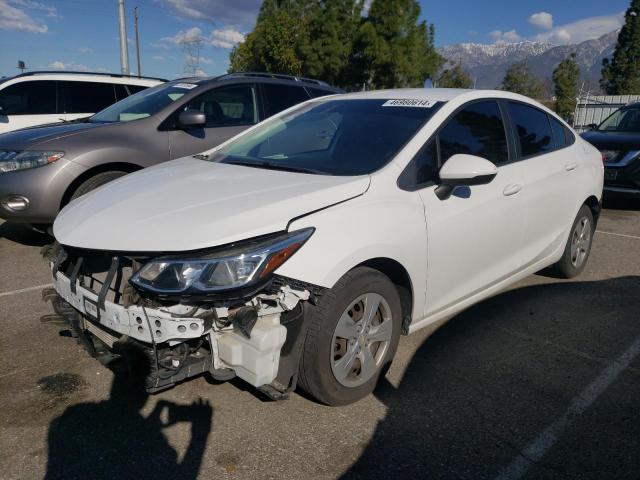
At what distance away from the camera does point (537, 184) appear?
396 centimetres

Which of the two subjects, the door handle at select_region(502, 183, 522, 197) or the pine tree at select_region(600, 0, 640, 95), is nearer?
the door handle at select_region(502, 183, 522, 197)

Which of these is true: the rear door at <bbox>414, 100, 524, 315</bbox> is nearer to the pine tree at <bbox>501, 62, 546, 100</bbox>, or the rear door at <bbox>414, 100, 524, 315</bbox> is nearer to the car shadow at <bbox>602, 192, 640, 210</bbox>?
the car shadow at <bbox>602, 192, 640, 210</bbox>

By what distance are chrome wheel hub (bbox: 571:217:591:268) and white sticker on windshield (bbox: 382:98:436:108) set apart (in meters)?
2.08

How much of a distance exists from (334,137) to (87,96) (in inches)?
242

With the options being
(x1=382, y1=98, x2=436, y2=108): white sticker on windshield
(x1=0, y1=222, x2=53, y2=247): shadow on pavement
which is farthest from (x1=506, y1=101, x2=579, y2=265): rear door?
(x1=0, y1=222, x2=53, y2=247): shadow on pavement

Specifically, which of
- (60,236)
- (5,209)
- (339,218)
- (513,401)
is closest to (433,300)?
(513,401)

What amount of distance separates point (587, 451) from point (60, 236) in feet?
8.96

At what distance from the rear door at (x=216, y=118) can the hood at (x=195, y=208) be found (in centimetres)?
263

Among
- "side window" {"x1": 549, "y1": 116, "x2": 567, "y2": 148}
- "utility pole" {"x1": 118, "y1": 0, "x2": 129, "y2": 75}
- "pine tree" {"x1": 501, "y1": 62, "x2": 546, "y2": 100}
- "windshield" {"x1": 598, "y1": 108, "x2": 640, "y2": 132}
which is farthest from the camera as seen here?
"pine tree" {"x1": 501, "y1": 62, "x2": 546, "y2": 100}

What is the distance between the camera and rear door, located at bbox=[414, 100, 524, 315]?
314 centimetres

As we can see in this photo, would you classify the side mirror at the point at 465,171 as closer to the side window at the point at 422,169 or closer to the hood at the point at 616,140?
the side window at the point at 422,169

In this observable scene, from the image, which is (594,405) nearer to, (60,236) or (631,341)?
(631,341)

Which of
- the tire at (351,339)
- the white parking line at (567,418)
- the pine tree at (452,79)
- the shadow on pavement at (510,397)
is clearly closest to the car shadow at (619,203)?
the shadow on pavement at (510,397)

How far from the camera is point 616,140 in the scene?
863 cm
